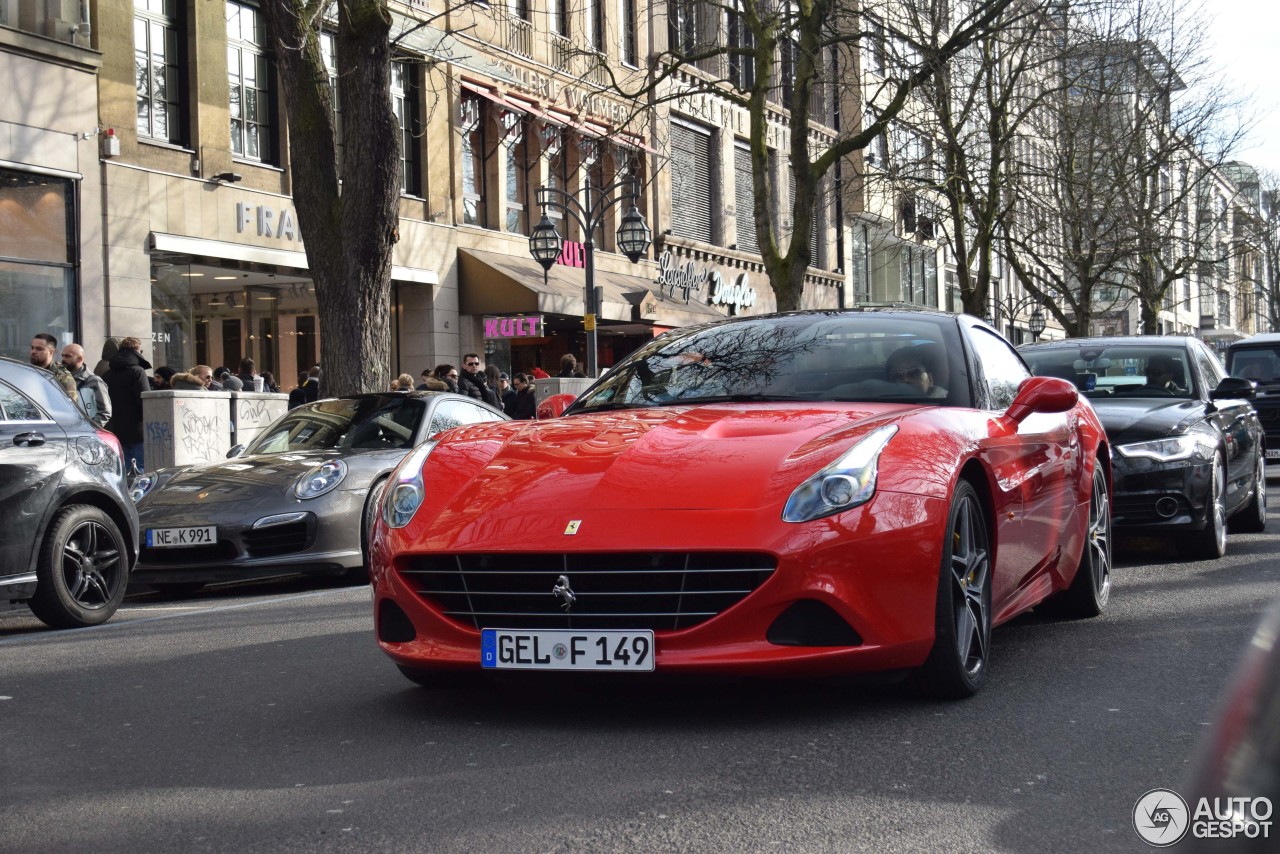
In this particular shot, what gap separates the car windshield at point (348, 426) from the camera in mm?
11320

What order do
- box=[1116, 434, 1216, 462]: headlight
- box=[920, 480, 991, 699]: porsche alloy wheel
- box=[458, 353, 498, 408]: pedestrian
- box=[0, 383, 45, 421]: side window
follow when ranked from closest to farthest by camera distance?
box=[920, 480, 991, 699]: porsche alloy wheel, box=[0, 383, 45, 421]: side window, box=[1116, 434, 1216, 462]: headlight, box=[458, 353, 498, 408]: pedestrian

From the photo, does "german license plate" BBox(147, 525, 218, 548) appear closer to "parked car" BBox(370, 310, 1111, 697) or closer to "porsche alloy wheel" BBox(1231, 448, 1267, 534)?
"parked car" BBox(370, 310, 1111, 697)

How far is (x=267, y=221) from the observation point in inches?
950

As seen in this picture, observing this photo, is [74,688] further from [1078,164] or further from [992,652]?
[1078,164]

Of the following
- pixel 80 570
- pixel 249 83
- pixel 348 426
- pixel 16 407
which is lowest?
pixel 80 570

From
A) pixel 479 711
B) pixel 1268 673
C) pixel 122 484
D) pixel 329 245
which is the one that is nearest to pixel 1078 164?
pixel 329 245

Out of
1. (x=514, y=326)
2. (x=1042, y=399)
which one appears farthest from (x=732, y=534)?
(x=514, y=326)

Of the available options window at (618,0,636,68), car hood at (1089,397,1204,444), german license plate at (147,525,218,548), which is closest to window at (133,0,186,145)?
german license plate at (147,525,218,548)

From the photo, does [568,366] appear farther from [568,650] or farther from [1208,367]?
[568,650]

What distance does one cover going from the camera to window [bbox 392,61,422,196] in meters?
27.9

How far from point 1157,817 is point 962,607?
152cm

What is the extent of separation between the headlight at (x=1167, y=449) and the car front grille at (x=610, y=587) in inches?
234

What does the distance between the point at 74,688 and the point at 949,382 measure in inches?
137

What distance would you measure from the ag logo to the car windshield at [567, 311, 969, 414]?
2188mm
